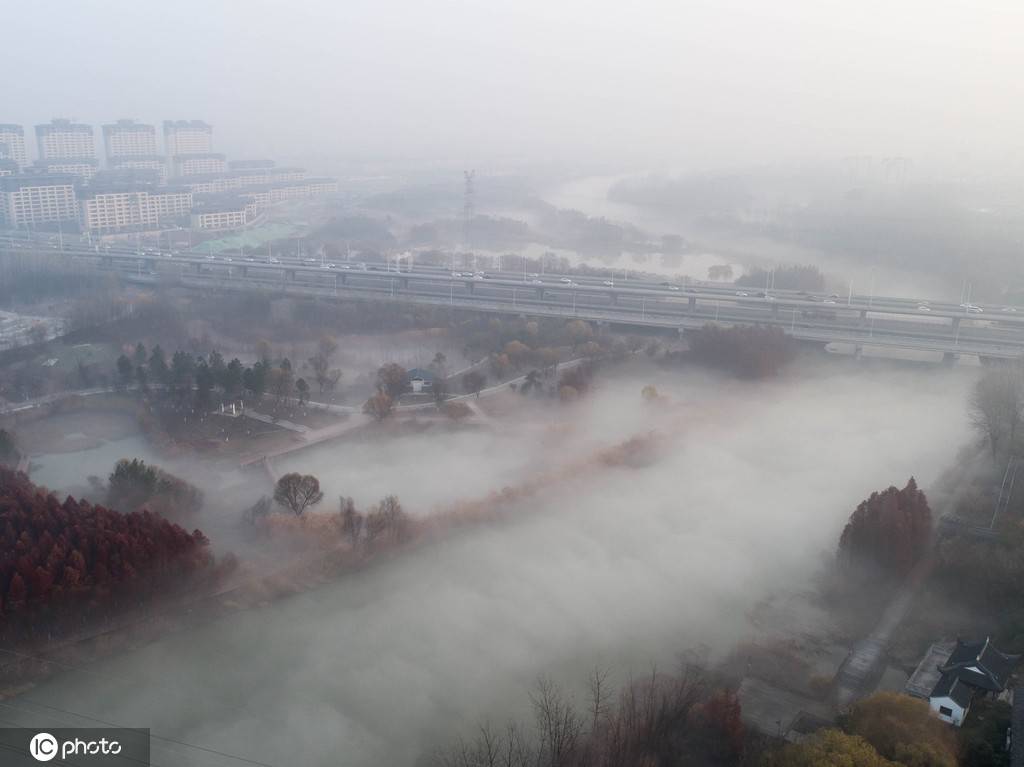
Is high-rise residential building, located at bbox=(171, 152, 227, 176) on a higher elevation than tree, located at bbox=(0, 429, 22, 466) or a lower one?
higher

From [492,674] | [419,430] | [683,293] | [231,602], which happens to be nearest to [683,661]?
[492,674]

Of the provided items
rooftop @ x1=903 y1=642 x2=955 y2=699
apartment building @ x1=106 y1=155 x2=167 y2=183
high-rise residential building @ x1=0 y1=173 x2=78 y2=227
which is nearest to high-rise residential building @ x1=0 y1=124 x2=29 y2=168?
apartment building @ x1=106 y1=155 x2=167 y2=183

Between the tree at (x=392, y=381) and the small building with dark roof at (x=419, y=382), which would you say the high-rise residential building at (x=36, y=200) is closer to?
the tree at (x=392, y=381)

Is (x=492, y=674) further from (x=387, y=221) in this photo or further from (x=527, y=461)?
(x=387, y=221)

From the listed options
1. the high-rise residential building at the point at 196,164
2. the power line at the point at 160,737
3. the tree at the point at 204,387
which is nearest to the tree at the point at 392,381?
the tree at the point at 204,387

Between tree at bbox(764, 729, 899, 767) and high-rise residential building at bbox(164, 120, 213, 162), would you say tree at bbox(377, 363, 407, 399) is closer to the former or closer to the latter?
tree at bbox(764, 729, 899, 767)

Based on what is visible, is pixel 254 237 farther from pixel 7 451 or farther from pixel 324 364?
pixel 7 451
